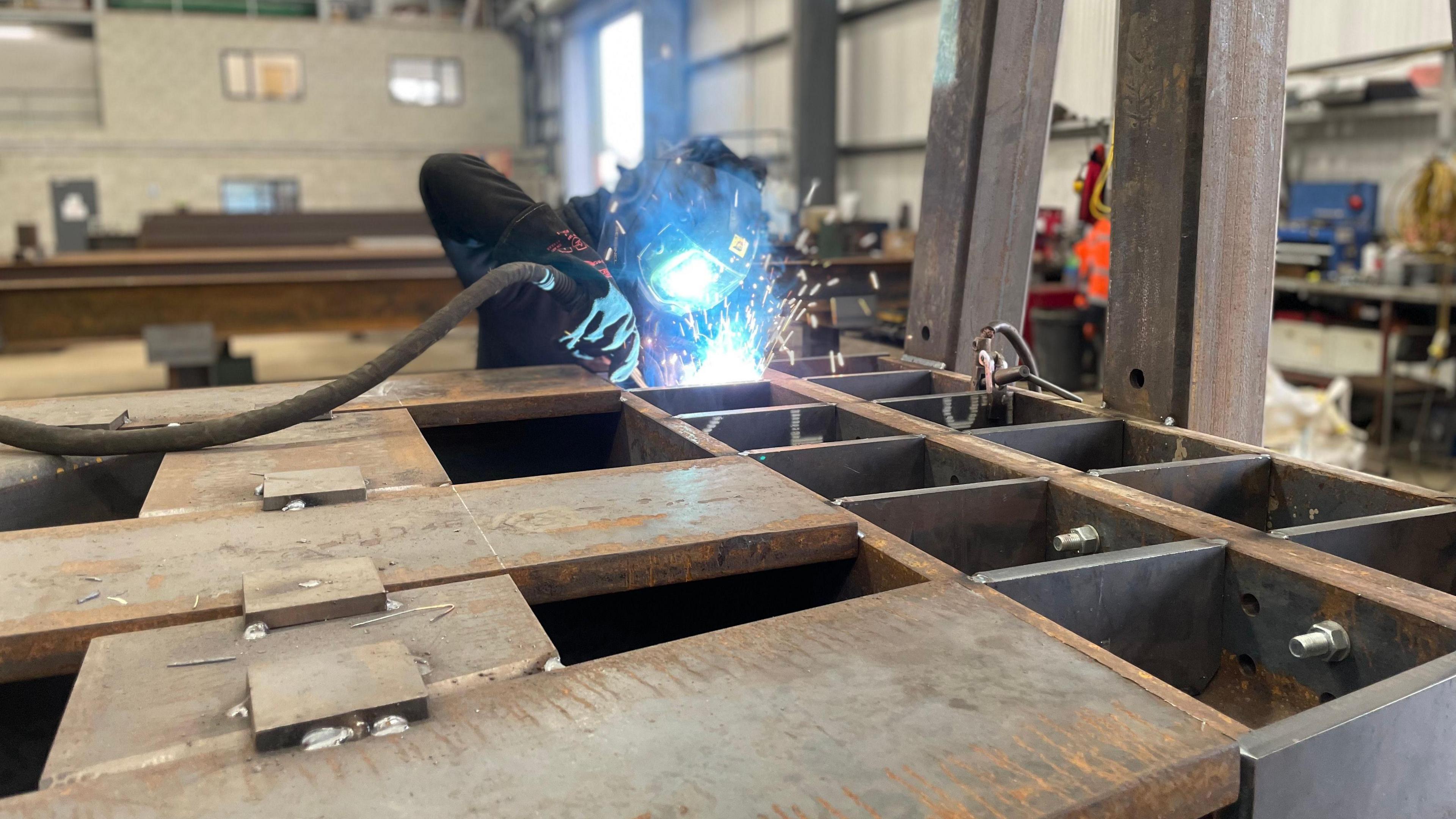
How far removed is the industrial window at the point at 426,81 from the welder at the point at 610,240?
1533cm

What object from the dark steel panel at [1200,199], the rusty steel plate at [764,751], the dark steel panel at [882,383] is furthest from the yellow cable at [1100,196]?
the rusty steel plate at [764,751]

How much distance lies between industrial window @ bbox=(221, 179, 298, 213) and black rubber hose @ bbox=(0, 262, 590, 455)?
52.1ft

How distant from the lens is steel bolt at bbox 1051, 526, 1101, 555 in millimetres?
1410

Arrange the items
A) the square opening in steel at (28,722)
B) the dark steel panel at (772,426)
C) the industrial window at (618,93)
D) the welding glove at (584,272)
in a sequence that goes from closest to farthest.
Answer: the square opening in steel at (28,722) → the dark steel panel at (772,426) → the welding glove at (584,272) → the industrial window at (618,93)

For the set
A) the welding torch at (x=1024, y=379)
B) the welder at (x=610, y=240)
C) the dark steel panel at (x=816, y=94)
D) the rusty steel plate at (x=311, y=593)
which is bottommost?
the rusty steel plate at (x=311, y=593)

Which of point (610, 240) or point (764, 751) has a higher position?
point (610, 240)

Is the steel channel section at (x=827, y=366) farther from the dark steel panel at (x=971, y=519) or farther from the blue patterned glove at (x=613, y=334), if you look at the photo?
the dark steel panel at (x=971, y=519)

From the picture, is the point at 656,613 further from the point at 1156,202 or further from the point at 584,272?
Result: the point at 1156,202

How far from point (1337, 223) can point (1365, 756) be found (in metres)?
6.20

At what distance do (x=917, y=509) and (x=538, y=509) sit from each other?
0.53 metres

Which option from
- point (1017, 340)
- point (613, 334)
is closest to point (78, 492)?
point (613, 334)

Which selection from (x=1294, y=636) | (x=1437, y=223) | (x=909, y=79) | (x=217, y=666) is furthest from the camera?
(x=909, y=79)

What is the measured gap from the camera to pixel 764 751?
81 centimetres

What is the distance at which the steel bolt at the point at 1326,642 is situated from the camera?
3.68 ft
